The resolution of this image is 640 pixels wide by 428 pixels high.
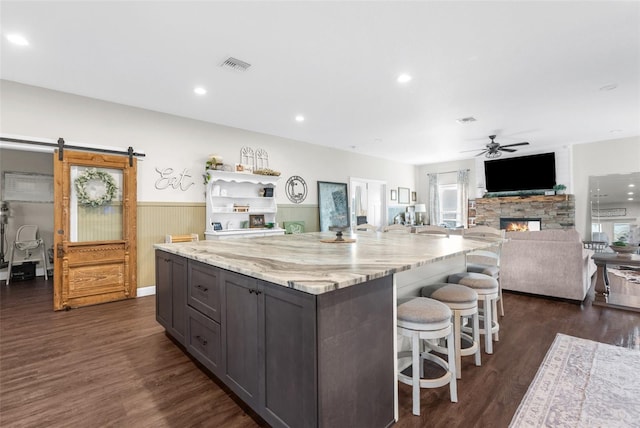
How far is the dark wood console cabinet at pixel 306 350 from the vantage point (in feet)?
3.97

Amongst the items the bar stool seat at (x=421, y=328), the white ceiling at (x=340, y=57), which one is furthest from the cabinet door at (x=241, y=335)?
the white ceiling at (x=340, y=57)

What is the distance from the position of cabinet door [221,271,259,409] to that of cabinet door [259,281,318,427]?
0.08 metres

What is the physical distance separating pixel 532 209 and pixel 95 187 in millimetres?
9078

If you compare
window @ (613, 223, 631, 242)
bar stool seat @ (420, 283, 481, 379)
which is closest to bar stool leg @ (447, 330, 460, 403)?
bar stool seat @ (420, 283, 481, 379)

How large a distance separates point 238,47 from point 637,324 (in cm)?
480

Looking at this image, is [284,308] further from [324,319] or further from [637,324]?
[637,324]

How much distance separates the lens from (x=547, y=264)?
379cm

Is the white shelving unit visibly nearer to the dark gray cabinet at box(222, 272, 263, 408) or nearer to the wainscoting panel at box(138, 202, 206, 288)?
the wainscoting panel at box(138, 202, 206, 288)

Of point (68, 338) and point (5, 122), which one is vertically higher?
point (5, 122)

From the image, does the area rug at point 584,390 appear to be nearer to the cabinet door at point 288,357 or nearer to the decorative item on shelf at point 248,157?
the cabinet door at point 288,357

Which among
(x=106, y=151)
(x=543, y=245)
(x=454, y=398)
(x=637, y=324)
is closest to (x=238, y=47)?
(x=106, y=151)

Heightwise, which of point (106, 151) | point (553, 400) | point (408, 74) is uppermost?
point (408, 74)

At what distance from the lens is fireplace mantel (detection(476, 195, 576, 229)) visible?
6922mm

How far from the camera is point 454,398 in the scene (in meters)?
1.79
